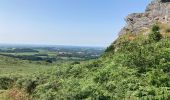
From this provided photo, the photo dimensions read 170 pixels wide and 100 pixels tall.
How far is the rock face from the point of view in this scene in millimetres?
40531

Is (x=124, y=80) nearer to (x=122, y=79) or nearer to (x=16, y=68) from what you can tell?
(x=122, y=79)

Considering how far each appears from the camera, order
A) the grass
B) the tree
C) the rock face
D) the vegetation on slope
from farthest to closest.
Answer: the grass
the rock face
the tree
the vegetation on slope

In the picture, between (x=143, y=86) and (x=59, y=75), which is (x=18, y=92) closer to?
(x=59, y=75)

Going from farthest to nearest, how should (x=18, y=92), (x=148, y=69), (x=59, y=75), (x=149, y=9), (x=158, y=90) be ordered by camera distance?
(x=149, y=9) < (x=18, y=92) < (x=59, y=75) < (x=148, y=69) < (x=158, y=90)

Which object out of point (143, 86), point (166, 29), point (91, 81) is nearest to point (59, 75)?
point (91, 81)

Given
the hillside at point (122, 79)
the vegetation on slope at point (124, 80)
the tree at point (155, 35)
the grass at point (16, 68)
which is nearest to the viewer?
the vegetation on slope at point (124, 80)

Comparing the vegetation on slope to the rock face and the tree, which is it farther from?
the rock face

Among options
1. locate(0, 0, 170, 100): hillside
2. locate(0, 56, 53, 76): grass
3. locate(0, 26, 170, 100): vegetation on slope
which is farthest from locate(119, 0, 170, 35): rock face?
locate(0, 56, 53, 76): grass

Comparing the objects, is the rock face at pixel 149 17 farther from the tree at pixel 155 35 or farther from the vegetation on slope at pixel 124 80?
the vegetation on slope at pixel 124 80

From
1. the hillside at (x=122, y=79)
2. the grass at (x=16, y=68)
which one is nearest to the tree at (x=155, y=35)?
the hillside at (x=122, y=79)

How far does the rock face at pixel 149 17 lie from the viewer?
4053cm

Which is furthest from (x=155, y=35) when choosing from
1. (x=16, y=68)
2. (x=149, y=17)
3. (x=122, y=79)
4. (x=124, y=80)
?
(x=16, y=68)

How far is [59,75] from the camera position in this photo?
32.9m

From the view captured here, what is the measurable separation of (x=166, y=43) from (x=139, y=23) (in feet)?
48.4
